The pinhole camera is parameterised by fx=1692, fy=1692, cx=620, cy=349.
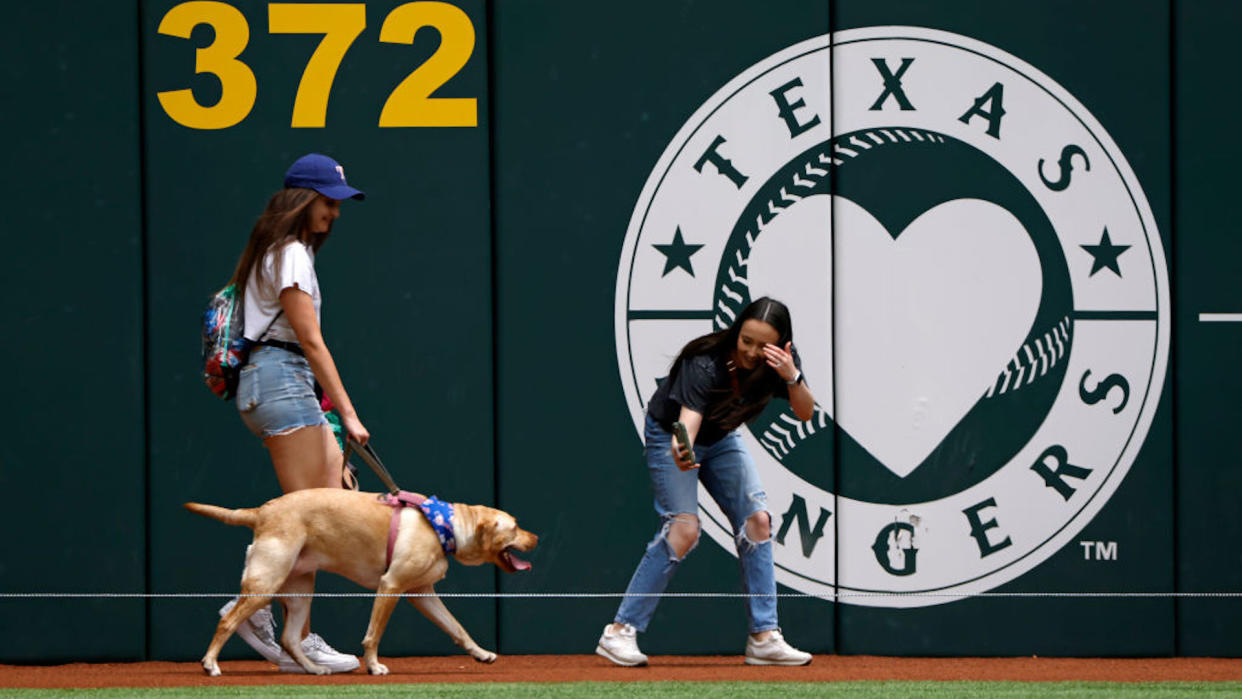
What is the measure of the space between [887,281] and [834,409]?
A: 0.59m

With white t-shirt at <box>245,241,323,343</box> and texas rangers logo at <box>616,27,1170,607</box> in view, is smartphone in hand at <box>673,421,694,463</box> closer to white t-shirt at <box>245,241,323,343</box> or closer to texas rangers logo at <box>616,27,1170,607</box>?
texas rangers logo at <box>616,27,1170,607</box>

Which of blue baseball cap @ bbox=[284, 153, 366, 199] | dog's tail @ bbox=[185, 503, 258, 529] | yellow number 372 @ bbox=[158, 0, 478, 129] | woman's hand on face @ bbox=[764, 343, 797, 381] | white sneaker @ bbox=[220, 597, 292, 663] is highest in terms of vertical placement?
yellow number 372 @ bbox=[158, 0, 478, 129]

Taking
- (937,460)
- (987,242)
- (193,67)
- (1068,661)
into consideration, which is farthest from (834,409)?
(193,67)

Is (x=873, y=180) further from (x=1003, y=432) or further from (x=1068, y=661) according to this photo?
(x=1068, y=661)

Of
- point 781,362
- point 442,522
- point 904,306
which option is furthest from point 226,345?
point 904,306

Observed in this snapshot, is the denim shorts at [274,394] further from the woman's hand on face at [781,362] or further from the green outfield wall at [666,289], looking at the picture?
the woman's hand on face at [781,362]

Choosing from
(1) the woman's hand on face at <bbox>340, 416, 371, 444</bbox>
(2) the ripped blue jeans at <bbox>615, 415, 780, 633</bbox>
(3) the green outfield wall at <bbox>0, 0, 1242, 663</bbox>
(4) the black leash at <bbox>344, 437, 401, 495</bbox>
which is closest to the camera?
(1) the woman's hand on face at <bbox>340, 416, 371, 444</bbox>

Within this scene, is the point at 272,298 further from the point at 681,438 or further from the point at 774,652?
the point at 774,652

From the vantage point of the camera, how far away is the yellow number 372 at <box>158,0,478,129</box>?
7133 mm

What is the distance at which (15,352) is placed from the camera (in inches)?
280

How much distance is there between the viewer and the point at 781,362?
20.4 ft

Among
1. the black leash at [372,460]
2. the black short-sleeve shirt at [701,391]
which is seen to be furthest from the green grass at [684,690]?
the black short-sleeve shirt at [701,391]

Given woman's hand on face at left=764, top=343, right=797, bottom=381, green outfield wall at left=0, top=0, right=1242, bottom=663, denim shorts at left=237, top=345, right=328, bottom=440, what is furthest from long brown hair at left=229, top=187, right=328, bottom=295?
woman's hand on face at left=764, top=343, right=797, bottom=381

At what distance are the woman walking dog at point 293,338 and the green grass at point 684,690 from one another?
62cm
